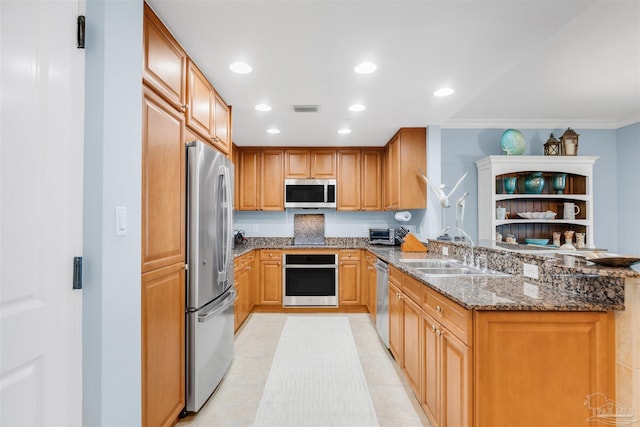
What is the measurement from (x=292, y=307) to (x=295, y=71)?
310 cm

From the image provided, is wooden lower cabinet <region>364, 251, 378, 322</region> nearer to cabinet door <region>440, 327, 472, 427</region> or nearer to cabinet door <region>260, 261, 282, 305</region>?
cabinet door <region>260, 261, 282, 305</region>

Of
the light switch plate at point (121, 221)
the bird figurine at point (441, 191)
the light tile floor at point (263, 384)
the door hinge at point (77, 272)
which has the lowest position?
the light tile floor at point (263, 384)

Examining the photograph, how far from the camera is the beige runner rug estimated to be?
1.99m

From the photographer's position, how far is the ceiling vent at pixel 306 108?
2.99 m

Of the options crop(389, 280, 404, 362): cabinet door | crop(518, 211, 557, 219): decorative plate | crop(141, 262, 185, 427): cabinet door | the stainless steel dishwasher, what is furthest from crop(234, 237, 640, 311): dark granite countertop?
crop(518, 211, 557, 219): decorative plate

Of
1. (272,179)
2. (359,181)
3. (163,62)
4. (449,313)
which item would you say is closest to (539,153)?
(359,181)

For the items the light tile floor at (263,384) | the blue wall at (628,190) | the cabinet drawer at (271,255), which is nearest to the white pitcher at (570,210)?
the blue wall at (628,190)

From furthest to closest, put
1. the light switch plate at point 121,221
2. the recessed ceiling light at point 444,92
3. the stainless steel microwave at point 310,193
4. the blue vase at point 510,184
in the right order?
the stainless steel microwave at point 310,193
the blue vase at point 510,184
the recessed ceiling light at point 444,92
the light switch plate at point 121,221

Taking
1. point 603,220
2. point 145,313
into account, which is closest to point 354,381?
point 145,313

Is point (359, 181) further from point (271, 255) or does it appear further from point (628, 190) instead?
point (628, 190)

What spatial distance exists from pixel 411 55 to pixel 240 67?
117cm

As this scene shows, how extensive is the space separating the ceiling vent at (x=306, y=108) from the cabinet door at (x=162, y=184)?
4.38 feet

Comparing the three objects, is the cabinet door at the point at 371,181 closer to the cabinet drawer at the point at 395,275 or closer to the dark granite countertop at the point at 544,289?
the cabinet drawer at the point at 395,275

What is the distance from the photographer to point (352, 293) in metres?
4.29
